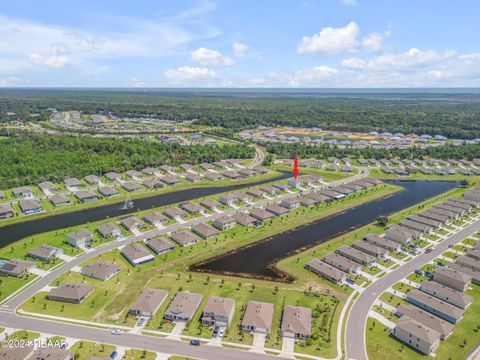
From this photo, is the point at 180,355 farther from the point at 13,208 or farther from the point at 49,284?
the point at 13,208

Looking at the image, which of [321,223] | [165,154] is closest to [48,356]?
[321,223]

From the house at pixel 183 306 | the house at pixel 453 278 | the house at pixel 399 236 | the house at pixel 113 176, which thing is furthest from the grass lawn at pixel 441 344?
the house at pixel 113 176

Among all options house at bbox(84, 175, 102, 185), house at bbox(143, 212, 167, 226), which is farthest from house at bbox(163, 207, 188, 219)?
house at bbox(84, 175, 102, 185)

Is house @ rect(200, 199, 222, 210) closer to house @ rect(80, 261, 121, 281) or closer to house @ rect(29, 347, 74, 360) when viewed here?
house @ rect(80, 261, 121, 281)

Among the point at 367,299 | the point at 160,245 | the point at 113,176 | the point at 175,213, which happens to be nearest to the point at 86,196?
the point at 113,176

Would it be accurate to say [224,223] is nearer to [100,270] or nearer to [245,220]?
[245,220]
